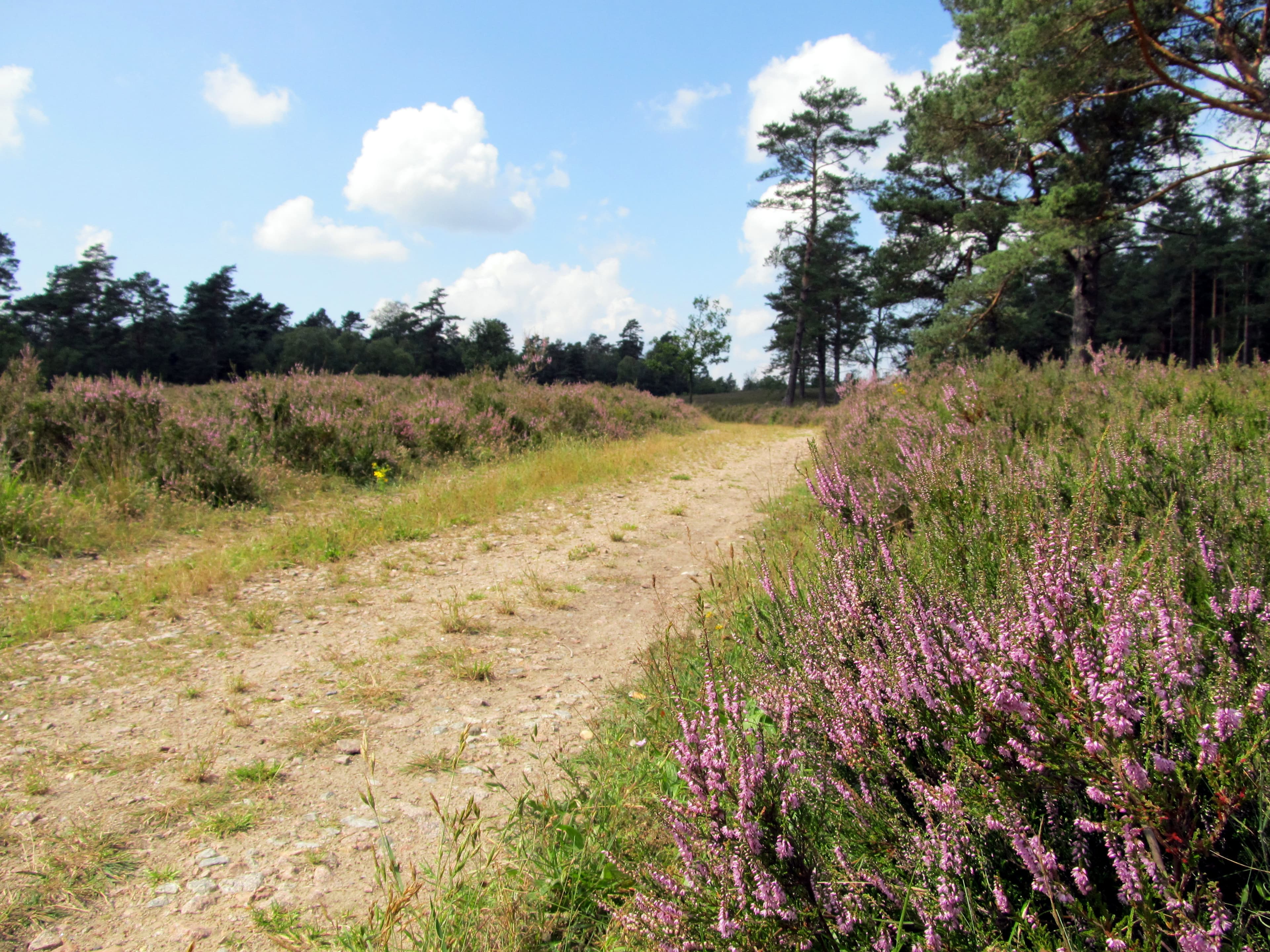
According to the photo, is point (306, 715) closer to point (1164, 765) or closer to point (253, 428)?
point (1164, 765)

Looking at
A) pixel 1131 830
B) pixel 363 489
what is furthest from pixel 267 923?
pixel 363 489

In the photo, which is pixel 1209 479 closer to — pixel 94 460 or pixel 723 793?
pixel 723 793

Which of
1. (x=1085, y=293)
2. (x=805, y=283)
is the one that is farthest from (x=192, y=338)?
(x=1085, y=293)

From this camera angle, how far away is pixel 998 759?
1.58m

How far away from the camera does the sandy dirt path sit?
7.65 feet

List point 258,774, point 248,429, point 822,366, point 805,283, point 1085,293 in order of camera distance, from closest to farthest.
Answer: point 258,774, point 248,429, point 1085,293, point 805,283, point 822,366

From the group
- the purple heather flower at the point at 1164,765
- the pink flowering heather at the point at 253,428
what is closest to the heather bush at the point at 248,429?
the pink flowering heather at the point at 253,428

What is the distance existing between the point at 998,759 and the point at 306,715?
3311 millimetres

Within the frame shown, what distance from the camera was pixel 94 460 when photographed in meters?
7.87


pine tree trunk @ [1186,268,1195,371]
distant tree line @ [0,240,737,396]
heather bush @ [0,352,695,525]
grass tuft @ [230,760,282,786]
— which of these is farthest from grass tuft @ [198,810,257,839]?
pine tree trunk @ [1186,268,1195,371]

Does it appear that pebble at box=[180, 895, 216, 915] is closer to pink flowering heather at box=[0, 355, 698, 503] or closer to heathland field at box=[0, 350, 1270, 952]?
heathland field at box=[0, 350, 1270, 952]

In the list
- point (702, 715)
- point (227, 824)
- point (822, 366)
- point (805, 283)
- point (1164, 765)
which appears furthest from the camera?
point (822, 366)

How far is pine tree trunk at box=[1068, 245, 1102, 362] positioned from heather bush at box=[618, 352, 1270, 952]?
18.9 m

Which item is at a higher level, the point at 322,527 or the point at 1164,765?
the point at 1164,765
